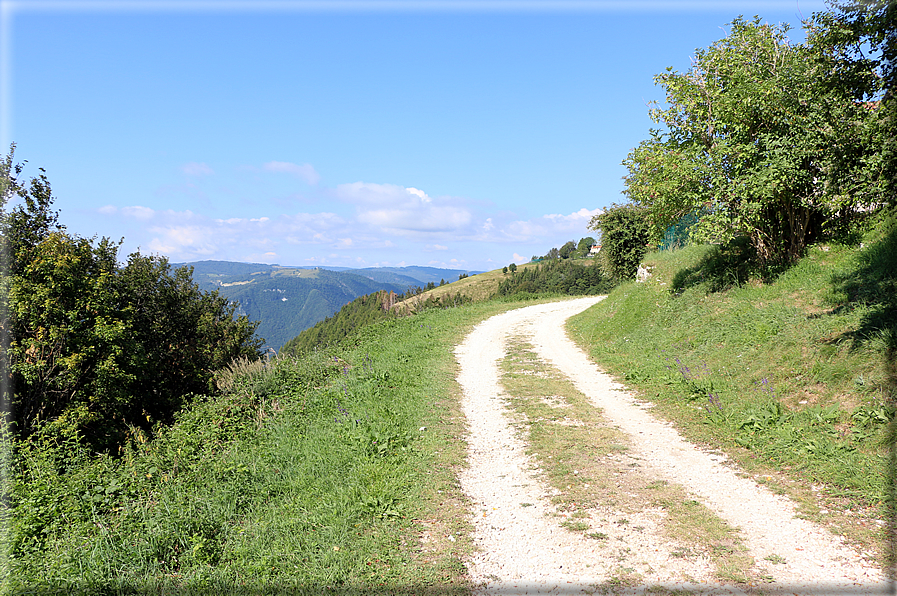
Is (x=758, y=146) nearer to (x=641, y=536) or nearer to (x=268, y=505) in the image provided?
(x=641, y=536)

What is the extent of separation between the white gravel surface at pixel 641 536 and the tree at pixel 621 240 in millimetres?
20294

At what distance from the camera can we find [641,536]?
15.8 feet

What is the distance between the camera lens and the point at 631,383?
438 inches

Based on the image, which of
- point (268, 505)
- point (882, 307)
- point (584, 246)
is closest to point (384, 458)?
point (268, 505)

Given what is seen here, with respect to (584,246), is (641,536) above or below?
below

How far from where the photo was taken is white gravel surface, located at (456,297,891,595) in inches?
161

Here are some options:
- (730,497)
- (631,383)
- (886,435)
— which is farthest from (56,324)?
(886,435)

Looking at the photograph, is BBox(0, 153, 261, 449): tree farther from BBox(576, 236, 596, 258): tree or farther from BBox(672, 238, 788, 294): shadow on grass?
BBox(576, 236, 596, 258): tree

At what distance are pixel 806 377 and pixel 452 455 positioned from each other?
6.39m

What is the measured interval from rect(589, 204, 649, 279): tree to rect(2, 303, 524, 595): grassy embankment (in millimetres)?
19529

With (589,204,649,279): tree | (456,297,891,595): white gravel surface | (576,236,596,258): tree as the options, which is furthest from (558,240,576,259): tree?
(456,297,891,595): white gravel surface

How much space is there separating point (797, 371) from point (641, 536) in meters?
5.67

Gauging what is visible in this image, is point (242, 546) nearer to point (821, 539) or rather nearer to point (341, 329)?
point (821, 539)

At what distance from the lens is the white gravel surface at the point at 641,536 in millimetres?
4094
